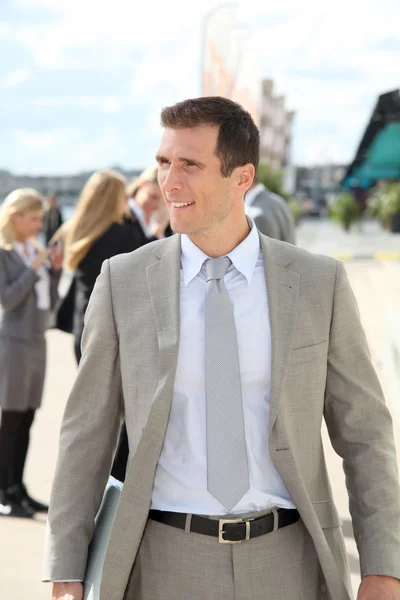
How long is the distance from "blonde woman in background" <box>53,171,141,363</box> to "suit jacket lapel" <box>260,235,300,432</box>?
9.37 feet

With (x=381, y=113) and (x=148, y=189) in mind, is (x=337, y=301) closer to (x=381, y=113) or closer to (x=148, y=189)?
(x=148, y=189)

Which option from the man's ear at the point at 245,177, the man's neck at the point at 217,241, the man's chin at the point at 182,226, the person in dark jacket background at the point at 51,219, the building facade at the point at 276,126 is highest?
the man's ear at the point at 245,177

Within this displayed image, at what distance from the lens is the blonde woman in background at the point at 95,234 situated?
16.9 feet

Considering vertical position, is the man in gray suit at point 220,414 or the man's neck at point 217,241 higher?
the man's neck at point 217,241

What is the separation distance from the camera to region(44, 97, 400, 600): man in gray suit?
2.14 meters

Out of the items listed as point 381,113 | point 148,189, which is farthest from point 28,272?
point 381,113

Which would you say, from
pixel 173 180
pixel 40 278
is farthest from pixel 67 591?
pixel 40 278

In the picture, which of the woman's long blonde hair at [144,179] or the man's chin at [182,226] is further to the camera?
the woman's long blonde hair at [144,179]

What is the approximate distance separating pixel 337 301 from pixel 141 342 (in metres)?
0.50

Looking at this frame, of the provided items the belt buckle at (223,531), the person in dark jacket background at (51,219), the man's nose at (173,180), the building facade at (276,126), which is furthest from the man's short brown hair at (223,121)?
the building facade at (276,126)

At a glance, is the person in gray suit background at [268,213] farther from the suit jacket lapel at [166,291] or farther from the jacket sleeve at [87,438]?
the jacket sleeve at [87,438]

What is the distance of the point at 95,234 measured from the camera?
5.16 meters

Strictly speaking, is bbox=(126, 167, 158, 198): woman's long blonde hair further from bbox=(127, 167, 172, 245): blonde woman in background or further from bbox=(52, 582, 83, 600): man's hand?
bbox=(52, 582, 83, 600): man's hand

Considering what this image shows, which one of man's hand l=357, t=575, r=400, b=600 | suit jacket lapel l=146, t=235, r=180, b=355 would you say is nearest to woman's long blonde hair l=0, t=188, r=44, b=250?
suit jacket lapel l=146, t=235, r=180, b=355
